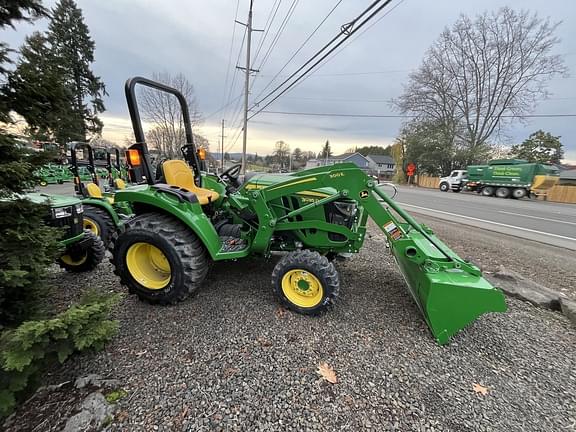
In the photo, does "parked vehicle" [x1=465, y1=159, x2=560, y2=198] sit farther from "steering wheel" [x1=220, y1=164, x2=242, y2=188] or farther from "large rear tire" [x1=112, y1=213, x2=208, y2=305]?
"large rear tire" [x1=112, y1=213, x2=208, y2=305]

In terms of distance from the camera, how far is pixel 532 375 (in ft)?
6.48

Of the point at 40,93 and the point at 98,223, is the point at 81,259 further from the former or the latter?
the point at 40,93

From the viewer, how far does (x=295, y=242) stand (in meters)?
3.00

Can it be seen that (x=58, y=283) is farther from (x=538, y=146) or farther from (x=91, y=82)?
(x=538, y=146)

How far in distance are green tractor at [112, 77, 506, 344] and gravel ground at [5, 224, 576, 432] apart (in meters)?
0.25

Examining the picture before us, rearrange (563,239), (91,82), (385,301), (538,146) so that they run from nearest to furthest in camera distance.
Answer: (385,301) < (563,239) < (91,82) < (538,146)

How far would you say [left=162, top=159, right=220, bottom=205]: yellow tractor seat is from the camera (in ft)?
10.5

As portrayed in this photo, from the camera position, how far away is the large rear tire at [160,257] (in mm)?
2551

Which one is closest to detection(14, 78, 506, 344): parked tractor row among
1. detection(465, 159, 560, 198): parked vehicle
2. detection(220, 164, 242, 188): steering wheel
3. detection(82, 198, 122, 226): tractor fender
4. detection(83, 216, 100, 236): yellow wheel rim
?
detection(220, 164, 242, 188): steering wheel

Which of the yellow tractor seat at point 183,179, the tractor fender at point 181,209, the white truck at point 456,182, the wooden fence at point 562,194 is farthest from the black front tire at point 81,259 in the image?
the white truck at point 456,182

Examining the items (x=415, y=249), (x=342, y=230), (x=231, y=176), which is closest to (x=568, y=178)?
(x=415, y=249)

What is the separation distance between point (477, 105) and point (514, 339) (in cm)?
3405

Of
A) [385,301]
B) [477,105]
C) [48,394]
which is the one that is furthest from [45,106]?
[477,105]

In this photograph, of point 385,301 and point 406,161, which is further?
point 406,161
